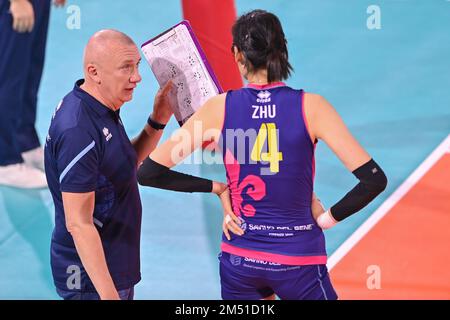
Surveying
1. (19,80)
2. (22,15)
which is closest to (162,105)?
(22,15)

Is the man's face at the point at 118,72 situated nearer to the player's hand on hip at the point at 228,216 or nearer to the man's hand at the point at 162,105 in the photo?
the man's hand at the point at 162,105

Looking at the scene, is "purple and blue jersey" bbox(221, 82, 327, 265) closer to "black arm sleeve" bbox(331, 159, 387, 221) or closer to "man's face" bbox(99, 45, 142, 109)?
"black arm sleeve" bbox(331, 159, 387, 221)

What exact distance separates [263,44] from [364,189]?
33.0 inches

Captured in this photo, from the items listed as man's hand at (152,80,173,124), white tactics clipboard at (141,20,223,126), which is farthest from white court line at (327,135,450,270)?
white tactics clipboard at (141,20,223,126)

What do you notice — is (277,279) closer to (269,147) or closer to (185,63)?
(269,147)

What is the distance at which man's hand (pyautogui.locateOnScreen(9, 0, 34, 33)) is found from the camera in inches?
289

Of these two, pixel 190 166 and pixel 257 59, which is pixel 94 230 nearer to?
pixel 257 59

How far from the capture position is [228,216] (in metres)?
4.00

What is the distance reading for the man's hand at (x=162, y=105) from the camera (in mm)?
4539

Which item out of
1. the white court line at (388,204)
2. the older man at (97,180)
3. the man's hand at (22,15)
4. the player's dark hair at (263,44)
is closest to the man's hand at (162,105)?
the older man at (97,180)

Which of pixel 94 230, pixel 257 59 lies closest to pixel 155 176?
pixel 94 230

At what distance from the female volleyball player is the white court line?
2.28 meters

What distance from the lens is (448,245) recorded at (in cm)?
628
